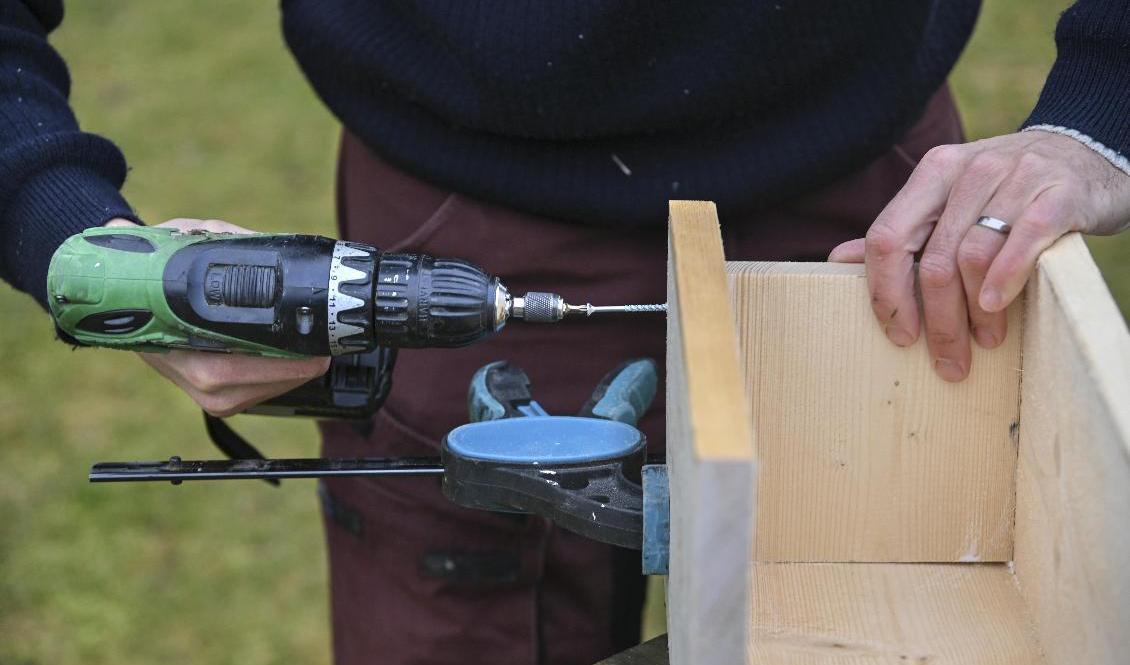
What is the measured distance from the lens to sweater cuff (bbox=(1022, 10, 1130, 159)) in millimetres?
1158

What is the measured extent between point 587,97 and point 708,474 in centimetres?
74

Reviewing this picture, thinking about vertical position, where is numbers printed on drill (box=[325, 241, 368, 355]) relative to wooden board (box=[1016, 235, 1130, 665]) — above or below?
above

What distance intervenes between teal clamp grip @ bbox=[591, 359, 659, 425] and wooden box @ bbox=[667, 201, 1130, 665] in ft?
0.47

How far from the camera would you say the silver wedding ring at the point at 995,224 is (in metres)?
1.06

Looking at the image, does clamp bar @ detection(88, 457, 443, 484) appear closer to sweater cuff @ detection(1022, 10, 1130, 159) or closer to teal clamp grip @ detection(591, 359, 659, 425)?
teal clamp grip @ detection(591, 359, 659, 425)

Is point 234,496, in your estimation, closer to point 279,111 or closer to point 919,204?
point 279,111

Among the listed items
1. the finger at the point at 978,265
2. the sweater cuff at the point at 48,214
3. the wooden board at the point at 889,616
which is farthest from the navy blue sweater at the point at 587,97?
the wooden board at the point at 889,616

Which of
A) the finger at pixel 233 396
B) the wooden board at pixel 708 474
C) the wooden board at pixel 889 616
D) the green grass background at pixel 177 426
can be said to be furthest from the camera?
the green grass background at pixel 177 426

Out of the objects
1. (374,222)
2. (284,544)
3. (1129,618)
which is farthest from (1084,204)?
(284,544)

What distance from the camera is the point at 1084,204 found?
1075mm

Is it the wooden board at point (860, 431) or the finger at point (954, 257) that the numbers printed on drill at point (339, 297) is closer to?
the wooden board at point (860, 431)

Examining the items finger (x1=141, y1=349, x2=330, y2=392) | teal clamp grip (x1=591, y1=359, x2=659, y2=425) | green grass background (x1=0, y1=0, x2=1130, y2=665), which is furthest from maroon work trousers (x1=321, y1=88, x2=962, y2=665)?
green grass background (x1=0, y1=0, x2=1130, y2=665)

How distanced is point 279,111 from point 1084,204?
450 cm

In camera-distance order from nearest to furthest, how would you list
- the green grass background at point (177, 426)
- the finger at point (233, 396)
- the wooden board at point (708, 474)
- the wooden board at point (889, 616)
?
the wooden board at point (708, 474), the wooden board at point (889, 616), the finger at point (233, 396), the green grass background at point (177, 426)
